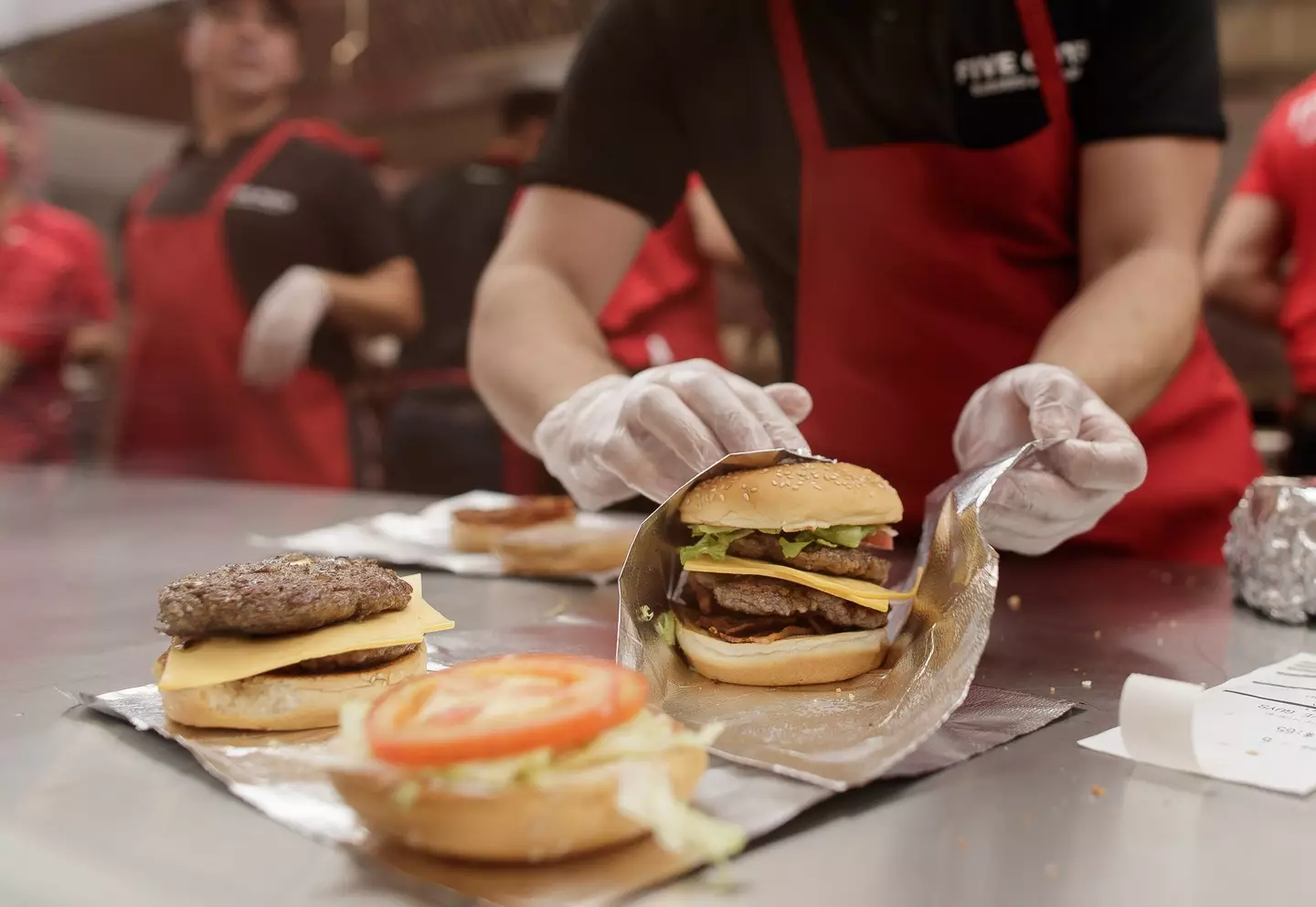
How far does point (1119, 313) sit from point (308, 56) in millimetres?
4580

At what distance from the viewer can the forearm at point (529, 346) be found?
6.48ft

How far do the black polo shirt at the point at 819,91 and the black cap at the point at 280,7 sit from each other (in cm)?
287

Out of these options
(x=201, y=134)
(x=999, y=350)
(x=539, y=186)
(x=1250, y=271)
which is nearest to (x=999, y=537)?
(x=999, y=350)

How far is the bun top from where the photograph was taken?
1.37m

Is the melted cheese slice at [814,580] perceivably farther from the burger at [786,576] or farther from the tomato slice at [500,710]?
the tomato slice at [500,710]

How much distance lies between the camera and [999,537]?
1612mm

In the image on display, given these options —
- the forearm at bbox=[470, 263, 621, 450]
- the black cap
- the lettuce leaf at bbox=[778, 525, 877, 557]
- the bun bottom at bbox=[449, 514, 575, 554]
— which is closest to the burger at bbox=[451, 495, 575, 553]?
the bun bottom at bbox=[449, 514, 575, 554]

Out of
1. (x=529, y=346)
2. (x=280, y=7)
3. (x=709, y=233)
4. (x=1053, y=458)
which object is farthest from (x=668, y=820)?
(x=280, y=7)

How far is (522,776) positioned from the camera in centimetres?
76

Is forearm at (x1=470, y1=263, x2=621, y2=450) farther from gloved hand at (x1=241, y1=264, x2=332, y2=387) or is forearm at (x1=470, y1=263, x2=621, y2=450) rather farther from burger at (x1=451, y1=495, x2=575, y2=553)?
gloved hand at (x1=241, y1=264, x2=332, y2=387)

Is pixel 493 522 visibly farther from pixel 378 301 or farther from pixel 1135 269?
pixel 378 301

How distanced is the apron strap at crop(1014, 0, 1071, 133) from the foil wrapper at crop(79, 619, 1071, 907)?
1.41 meters

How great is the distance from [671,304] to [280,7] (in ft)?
8.07

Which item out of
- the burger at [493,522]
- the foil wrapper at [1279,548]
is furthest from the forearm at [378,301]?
the foil wrapper at [1279,548]
